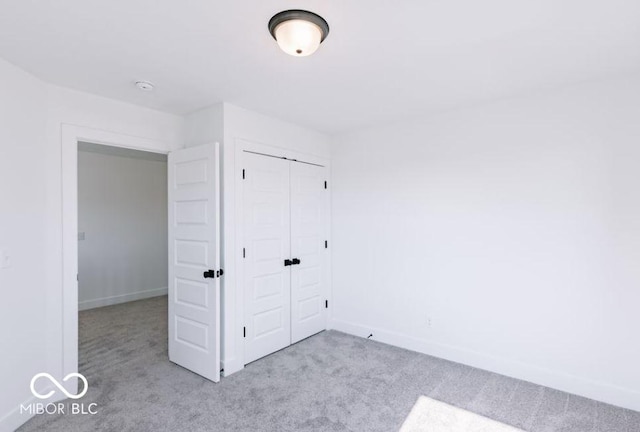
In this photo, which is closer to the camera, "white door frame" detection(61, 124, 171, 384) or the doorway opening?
"white door frame" detection(61, 124, 171, 384)

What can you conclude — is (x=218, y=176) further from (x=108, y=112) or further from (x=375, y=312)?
(x=375, y=312)

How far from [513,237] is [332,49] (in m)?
2.24

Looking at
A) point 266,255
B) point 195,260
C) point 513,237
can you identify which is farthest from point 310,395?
point 513,237

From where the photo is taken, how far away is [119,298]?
566 cm

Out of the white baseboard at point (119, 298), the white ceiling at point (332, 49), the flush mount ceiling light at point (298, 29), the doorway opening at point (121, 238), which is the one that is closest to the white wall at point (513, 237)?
the white ceiling at point (332, 49)

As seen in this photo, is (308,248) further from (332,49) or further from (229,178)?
(332,49)

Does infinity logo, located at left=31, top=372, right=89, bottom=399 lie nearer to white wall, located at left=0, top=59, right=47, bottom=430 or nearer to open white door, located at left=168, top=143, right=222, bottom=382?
white wall, located at left=0, top=59, right=47, bottom=430

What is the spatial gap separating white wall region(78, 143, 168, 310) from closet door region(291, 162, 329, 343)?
302 cm

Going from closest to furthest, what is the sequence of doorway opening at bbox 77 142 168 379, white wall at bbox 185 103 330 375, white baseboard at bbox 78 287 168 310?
white wall at bbox 185 103 330 375 < doorway opening at bbox 77 142 168 379 < white baseboard at bbox 78 287 168 310

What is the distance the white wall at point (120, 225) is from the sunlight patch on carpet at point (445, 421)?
510 centimetres

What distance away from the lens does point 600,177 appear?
265 cm

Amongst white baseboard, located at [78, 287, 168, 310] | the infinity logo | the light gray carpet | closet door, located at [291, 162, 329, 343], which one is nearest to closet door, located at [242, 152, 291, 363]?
closet door, located at [291, 162, 329, 343]

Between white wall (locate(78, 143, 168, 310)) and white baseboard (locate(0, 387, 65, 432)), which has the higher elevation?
white wall (locate(78, 143, 168, 310))

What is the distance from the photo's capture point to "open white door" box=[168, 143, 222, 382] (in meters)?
2.95
